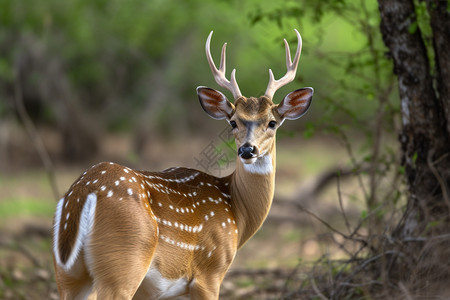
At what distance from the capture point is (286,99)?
17.1 feet

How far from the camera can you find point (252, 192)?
532cm

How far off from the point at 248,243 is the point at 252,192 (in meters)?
5.98

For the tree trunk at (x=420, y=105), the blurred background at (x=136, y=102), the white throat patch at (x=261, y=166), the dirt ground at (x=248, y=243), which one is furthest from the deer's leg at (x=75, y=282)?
the blurred background at (x=136, y=102)

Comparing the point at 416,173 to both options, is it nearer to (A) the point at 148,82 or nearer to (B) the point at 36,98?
(A) the point at 148,82

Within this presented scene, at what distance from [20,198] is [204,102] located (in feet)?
34.8

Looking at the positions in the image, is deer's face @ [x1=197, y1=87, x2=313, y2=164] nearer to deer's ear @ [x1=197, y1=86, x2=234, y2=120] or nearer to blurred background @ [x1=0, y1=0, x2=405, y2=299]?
deer's ear @ [x1=197, y1=86, x2=234, y2=120]

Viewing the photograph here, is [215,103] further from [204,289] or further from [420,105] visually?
[420,105]

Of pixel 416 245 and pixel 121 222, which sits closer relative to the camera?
pixel 121 222

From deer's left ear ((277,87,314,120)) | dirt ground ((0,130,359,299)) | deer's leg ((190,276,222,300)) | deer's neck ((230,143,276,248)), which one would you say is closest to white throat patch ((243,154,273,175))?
deer's neck ((230,143,276,248))

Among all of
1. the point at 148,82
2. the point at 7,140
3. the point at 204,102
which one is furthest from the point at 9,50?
the point at 204,102

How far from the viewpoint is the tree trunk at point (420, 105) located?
18.8 ft

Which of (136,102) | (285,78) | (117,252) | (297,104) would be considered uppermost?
(285,78)

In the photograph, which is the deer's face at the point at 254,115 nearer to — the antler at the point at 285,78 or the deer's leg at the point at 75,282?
the antler at the point at 285,78

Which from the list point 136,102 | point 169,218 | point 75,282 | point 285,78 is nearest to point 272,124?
point 285,78
